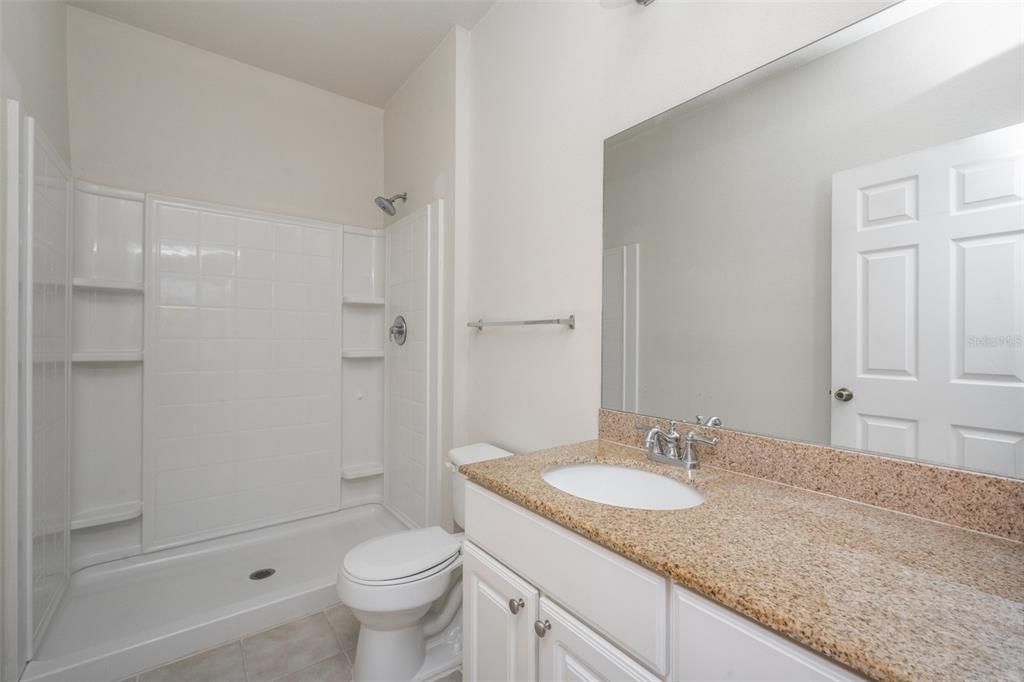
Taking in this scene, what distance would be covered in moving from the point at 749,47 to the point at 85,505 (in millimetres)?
3077

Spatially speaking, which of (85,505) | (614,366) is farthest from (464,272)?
(85,505)

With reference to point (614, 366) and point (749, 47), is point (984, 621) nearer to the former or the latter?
point (614, 366)

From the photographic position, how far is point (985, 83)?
73 centimetres

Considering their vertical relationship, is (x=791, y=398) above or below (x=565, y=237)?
below

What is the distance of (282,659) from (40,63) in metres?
2.36

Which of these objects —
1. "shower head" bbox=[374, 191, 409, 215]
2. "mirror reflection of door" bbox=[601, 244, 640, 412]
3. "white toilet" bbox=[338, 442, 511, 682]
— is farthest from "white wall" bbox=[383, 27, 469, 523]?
"mirror reflection of door" bbox=[601, 244, 640, 412]

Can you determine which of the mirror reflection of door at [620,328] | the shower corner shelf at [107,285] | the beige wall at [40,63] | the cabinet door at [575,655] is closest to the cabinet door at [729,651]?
the cabinet door at [575,655]

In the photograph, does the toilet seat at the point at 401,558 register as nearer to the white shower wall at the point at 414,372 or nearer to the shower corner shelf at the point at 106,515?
the white shower wall at the point at 414,372

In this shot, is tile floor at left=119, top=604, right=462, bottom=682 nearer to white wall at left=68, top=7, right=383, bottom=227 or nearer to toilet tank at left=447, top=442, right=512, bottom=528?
toilet tank at left=447, top=442, right=512, bottom=528

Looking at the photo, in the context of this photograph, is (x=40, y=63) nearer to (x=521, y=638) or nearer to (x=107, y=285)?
(x=107, y=285)

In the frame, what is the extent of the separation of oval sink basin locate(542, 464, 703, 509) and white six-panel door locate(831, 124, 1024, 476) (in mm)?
380

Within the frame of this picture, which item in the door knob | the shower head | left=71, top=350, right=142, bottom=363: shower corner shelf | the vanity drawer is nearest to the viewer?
the vanity drawer

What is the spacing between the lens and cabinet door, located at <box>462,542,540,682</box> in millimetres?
918

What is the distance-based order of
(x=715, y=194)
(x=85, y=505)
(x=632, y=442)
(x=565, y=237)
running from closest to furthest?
(x=715, y=194) < (x=632, y=442) < (x=565, y=237) < (x=85, y=505)
